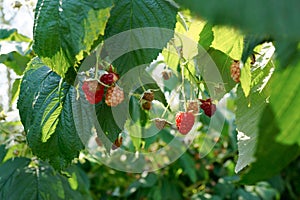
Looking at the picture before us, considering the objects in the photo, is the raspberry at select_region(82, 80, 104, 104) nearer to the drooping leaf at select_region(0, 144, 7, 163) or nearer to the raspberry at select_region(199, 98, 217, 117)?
the raspberry at select_region(199, 98, 217, 117)

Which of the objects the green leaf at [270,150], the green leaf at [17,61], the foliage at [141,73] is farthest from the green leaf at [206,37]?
the green leaf at [17,61]

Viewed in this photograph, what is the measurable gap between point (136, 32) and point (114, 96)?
10cm

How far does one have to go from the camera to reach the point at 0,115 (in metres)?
1.15

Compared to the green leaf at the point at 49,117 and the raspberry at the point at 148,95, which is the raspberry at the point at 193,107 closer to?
the raspberry at the point at 148,95

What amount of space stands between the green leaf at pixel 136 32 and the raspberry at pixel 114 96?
0.06 meters

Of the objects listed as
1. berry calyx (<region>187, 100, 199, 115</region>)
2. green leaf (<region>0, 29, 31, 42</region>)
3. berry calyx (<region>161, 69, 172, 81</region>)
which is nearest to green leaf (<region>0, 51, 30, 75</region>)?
green leaf (<region>0, 29, 31, 42</region>)

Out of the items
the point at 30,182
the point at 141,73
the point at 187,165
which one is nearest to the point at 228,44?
the point at 141,73

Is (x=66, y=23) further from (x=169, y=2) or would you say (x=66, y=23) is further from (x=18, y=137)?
(x=18, y=137)

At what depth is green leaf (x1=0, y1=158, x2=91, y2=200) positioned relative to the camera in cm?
102

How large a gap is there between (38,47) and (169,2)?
176mm

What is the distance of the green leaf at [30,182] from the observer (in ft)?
3.34

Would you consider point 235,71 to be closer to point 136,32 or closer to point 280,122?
point 136,32

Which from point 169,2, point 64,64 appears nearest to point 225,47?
point 169,2

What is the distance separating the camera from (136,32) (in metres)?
0.61
